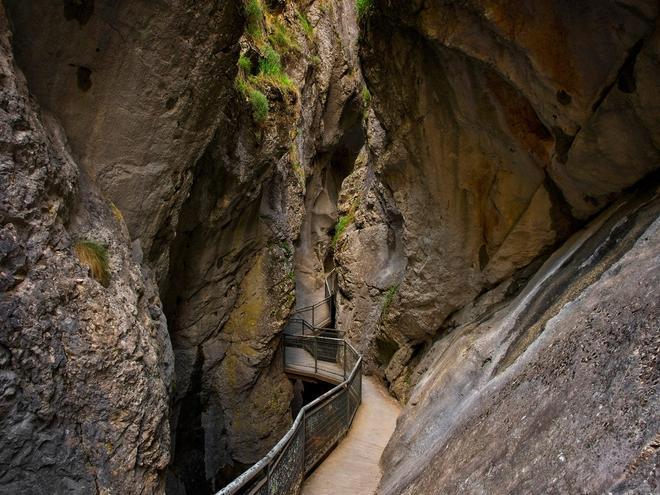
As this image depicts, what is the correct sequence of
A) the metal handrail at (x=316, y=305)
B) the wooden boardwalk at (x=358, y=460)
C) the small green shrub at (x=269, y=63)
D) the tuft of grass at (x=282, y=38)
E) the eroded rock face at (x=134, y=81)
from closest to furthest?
the eroded rock face at (x=134, y=81)
the wooden boardwalk at (x=358, y=460)
the small green shrub at (x=269, y=63)
the tuft of grass at (x=282, y=38)
the metal handrail at (x=316, y=305)

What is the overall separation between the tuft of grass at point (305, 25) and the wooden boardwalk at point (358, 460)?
12894mm

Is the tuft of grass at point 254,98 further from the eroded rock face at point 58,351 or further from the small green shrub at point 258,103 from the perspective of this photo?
the eroded rock face at point 58,351

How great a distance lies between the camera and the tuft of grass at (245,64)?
984 centimetres

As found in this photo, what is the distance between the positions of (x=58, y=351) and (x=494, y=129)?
21.5ft

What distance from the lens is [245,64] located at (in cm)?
998

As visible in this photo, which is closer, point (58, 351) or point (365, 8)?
point (58, 351)

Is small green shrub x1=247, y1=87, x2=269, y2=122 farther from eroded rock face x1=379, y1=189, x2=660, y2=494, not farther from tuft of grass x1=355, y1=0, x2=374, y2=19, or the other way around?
eroded rock face x1=379, y1=189, x2=660, y2=494

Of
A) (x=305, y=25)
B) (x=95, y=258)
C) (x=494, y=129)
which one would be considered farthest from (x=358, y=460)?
(x=305, y=25)

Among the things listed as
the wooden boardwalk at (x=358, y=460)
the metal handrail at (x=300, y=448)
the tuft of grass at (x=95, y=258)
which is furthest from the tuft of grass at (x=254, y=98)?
the wooden boardwalk at (x=358, y=460)

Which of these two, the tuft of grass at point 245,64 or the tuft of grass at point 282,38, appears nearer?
the tuft of grass at point 245,64

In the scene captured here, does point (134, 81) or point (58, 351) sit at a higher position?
point (134, 81)

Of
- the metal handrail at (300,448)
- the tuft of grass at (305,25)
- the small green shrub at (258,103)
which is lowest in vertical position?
the metal handrail at (300,448)

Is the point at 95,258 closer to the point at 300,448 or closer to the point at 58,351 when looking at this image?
the point at 58,351

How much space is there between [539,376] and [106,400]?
366cm
